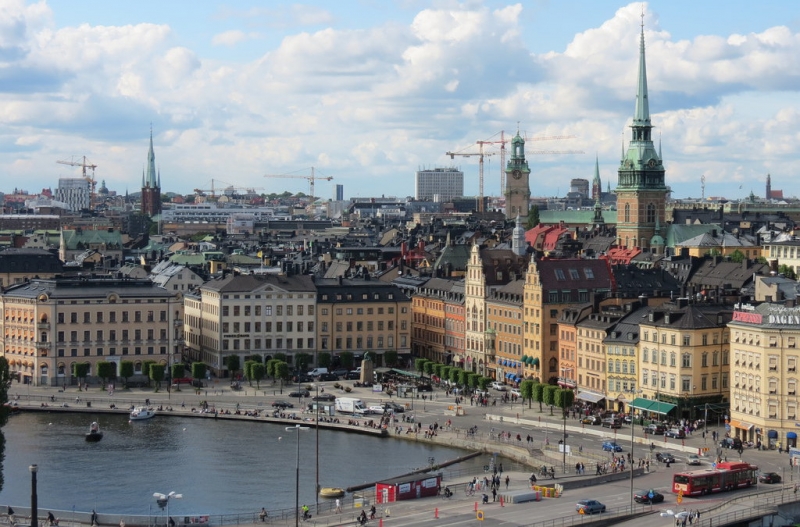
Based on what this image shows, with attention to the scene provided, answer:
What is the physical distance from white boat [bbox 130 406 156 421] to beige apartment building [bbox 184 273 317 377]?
1019 inches

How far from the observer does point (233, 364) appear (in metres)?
163

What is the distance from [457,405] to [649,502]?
45.9 meters

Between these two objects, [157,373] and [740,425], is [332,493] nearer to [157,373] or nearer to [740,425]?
[740,425]

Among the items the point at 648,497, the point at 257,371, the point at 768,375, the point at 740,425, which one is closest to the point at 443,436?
the point at 740,425

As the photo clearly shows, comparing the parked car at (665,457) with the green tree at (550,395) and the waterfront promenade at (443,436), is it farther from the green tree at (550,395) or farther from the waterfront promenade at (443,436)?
the green tree at (550,395)

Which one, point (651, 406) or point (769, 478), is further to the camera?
point (651, 406)

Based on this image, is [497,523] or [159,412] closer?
[497,523]

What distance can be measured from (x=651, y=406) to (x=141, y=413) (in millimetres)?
43893

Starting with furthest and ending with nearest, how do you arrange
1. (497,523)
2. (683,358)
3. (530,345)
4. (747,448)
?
(530,345) < (683,358) < (747,448) < (497,523)

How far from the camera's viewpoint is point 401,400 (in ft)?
481

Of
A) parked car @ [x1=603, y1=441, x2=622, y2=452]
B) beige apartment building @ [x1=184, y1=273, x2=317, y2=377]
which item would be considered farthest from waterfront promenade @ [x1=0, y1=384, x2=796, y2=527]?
beige apartment building @ [x1=184, y1=273, x2=317, y2=377]

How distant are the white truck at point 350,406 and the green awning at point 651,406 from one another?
2408 cm

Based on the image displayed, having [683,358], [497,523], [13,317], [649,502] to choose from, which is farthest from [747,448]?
[13,317]

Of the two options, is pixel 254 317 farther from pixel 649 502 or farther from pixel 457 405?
pixel 649 502
